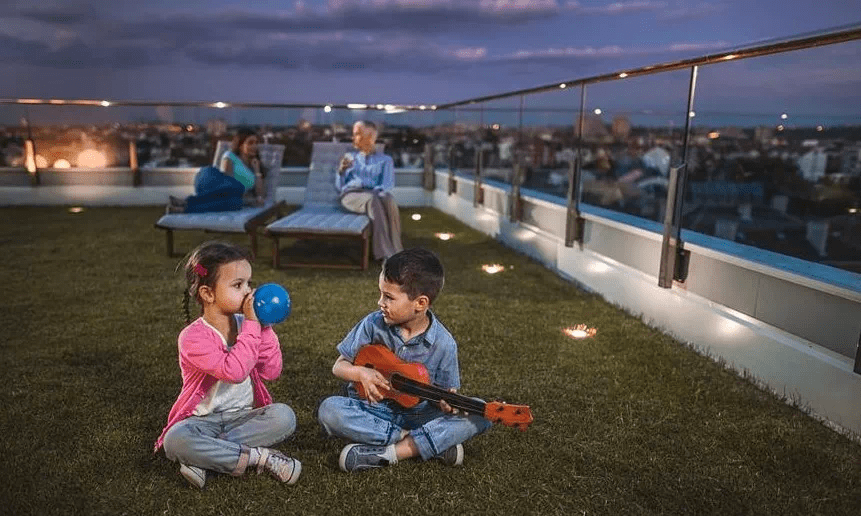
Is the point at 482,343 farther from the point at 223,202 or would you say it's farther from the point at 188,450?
the point at 223,202

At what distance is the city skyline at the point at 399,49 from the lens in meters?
3.74

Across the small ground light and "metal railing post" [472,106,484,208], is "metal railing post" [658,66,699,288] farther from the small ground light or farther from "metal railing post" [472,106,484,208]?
"metal railing post" [472,106,484,208]

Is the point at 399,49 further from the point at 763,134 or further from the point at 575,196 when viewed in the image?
the point at 575,196

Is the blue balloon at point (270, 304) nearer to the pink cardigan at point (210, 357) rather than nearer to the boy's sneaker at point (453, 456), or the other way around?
the pink cardigan at point (210, 357)

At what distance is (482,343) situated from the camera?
3.36 metres

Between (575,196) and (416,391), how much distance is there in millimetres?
3267

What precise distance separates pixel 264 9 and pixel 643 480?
2164cm

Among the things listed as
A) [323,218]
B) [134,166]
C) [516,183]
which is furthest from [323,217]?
[134,166]

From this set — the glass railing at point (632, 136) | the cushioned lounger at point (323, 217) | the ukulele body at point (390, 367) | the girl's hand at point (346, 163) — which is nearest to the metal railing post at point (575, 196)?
the glass railing at point (632, 136)

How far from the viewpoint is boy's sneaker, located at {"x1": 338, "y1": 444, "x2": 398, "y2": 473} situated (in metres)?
2.05

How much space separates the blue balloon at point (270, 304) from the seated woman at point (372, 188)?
3.62 m

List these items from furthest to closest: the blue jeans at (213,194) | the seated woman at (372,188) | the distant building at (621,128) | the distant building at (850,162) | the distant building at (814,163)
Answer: the distant building at (814,163), the distant building at (850,162), the distant building at (621,128), the blue jeans at (213,194), the seated woman at (372,188)

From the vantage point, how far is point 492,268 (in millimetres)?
5141

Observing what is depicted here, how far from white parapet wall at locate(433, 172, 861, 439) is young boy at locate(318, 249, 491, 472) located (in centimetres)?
148
